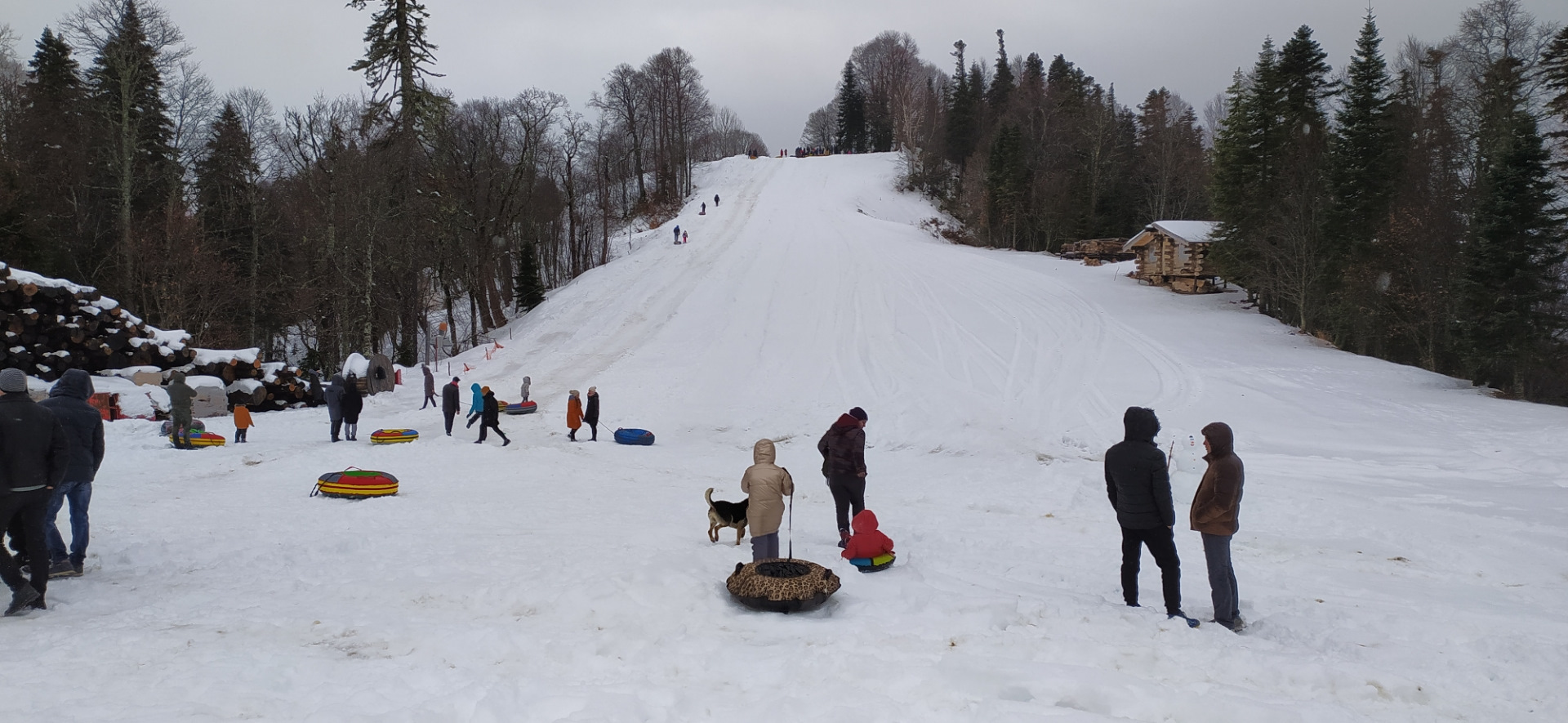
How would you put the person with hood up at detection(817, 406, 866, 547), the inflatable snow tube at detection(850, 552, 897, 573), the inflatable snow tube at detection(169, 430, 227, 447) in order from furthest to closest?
the inflatable snow tube at detection(169, 430, 227, 447), the person with hood up at detection(817, 406, 866, 547), the inflatable snow tube at detection(850, 552, 897, 573)

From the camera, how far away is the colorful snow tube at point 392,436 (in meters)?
15.3

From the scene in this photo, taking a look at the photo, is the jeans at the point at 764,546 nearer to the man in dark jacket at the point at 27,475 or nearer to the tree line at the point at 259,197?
the man in dark jacket at the point at 27,475

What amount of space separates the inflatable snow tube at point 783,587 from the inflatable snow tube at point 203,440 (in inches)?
512

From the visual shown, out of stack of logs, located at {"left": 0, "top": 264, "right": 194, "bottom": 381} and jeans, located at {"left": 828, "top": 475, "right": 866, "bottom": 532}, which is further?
stack of logs, located at {"left": 0, "top": 264, "right": 194, "bottom": 381}

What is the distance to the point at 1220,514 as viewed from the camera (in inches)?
231

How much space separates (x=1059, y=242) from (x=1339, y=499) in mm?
40205

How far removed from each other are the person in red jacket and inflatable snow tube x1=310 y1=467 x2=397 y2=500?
7.01 metres

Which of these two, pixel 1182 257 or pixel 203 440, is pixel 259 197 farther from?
pixel 1182 257

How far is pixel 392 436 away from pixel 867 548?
11641 millimetres

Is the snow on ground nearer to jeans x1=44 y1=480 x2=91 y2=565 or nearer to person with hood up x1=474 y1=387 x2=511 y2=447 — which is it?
jeans x1=44 y1=480 x2=91 y2=565

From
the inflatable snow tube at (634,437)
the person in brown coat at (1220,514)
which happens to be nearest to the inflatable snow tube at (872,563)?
the person in brown coat at (1220,514)

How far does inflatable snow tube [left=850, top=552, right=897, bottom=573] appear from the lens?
24.8ft

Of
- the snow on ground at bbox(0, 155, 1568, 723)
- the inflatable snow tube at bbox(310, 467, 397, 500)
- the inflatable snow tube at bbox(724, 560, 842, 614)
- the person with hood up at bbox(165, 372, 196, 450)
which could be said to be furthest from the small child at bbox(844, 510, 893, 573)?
the person with hood up at bbox(165, 372, 196, 450)

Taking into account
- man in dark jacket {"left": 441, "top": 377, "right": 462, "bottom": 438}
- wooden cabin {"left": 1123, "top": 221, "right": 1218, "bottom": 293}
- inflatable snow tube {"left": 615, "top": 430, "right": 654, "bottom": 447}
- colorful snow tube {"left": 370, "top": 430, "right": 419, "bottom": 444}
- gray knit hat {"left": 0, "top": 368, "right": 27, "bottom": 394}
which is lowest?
inflatable snow tube {"left": 615, "top": 430, "right": 654, "bottom": 447}
